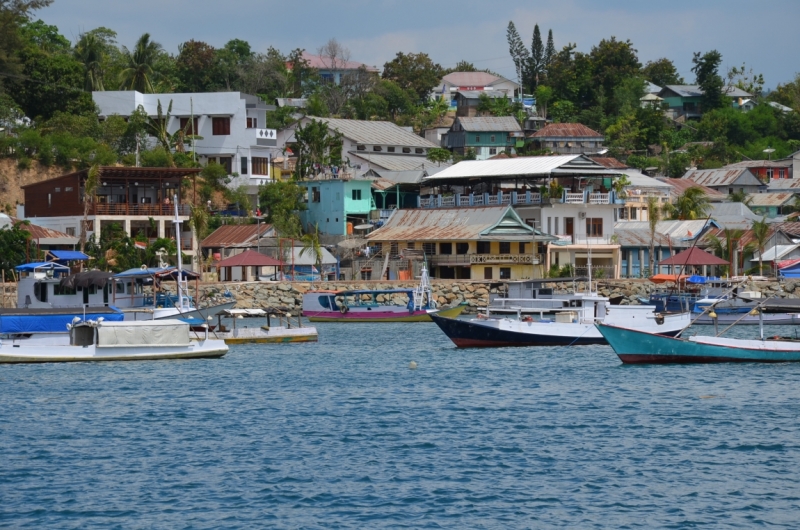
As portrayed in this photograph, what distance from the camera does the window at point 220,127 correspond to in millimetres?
96688

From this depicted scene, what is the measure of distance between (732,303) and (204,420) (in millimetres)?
43176

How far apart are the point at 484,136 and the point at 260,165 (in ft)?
104

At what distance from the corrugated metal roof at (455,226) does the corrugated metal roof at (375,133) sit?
66.6 feet

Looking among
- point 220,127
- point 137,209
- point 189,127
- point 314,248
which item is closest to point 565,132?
point 220,127

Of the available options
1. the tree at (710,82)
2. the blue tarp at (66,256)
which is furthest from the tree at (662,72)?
the blue tarp at (66,256)

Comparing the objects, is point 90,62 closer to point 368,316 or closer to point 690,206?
point 368,316

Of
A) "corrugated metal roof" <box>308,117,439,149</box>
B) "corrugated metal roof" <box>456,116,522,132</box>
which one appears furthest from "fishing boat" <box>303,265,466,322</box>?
"corrugated metal roof" <box>456,116,522,132</box>

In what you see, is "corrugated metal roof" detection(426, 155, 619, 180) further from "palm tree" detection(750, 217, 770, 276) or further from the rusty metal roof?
the rusty metal roof

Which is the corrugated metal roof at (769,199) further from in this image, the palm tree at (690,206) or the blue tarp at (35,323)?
the blue tarp at (35,323)

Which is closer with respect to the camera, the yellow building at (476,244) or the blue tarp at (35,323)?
the blue tarp at (35,323)

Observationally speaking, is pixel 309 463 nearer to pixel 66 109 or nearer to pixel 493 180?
pixel 493 180

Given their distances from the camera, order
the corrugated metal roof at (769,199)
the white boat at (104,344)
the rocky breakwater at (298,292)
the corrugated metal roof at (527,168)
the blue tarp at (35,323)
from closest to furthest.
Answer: the white boat at (104,344) < the blue tarp at (35,323) < the rocky breakwater at (298,292) < the corrugated metal roof at (527,168) < the corrugated metal roof at (769,199)

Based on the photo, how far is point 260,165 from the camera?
98125 mm

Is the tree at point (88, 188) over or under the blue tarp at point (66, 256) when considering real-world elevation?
over
